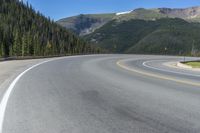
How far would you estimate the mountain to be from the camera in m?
120

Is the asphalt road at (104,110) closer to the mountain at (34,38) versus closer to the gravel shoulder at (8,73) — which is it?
the gravel shoulder at (8,73)

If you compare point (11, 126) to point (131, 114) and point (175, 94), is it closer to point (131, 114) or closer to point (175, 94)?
point (131, 114)

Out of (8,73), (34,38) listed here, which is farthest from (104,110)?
(34,38)

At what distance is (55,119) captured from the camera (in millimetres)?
8188

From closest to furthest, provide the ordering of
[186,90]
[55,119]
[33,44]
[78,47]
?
[55,119] → [186,90] → [33,44] → [78,47]

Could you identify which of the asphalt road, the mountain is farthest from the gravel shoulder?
the mountain

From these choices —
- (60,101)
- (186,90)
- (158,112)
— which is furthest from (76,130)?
(186,90)

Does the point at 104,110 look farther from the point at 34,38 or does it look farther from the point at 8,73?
the point at 34,38

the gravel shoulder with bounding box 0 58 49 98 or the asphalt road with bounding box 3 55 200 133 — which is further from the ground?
the asphalt road with bounding box 3 55 200 133

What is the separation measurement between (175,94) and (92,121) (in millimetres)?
4571

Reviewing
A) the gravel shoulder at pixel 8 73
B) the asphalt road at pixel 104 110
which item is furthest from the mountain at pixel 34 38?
the asphalt road at pixel 104 110

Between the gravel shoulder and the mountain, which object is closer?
the gravel shoulder

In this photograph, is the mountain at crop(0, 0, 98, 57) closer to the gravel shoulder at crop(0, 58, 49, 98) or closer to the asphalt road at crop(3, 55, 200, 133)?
the gravel shoulder at crop(0, 58, 49, 98)

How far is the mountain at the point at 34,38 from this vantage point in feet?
395
